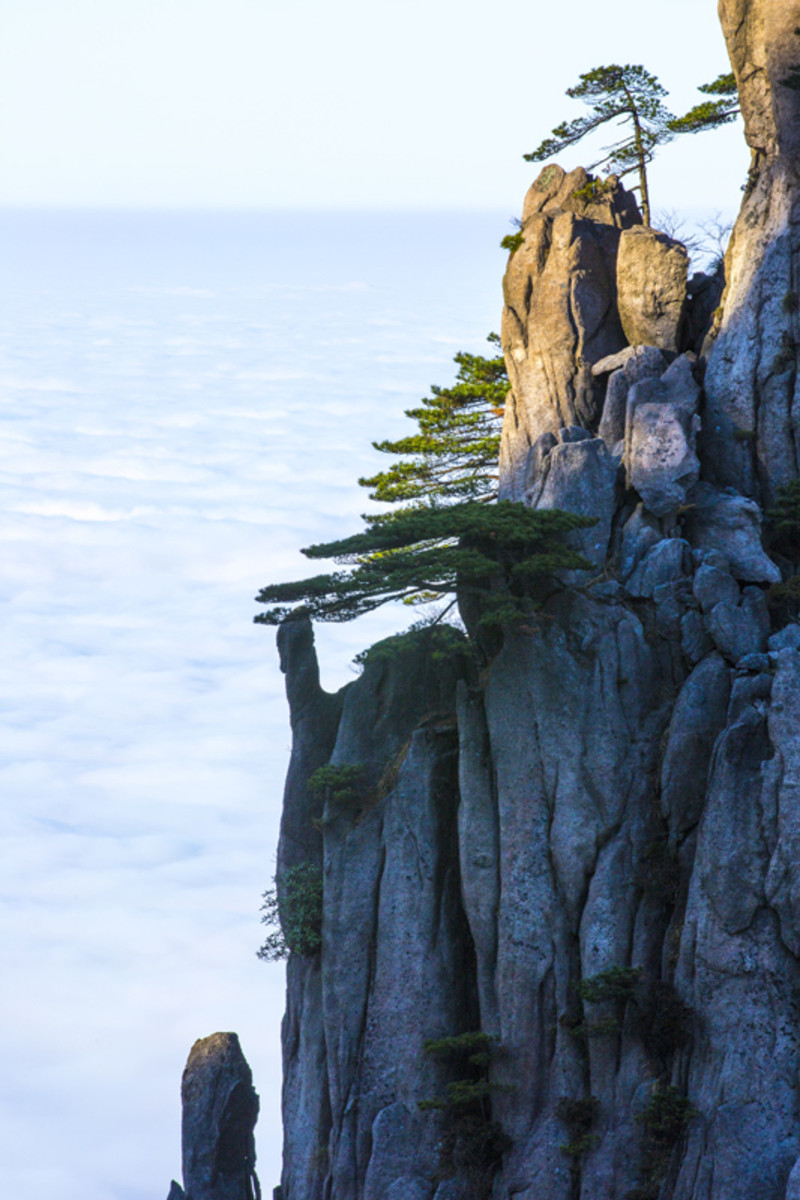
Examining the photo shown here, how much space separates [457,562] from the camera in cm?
3062

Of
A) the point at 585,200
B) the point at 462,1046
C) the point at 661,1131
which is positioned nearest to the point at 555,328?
the point at 585,200

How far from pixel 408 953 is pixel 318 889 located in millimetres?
3834

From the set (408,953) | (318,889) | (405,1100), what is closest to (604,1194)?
(405,1100)

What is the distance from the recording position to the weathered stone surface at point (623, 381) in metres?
38.6

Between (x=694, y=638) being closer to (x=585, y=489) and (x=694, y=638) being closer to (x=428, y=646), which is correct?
(x=585, y=489)

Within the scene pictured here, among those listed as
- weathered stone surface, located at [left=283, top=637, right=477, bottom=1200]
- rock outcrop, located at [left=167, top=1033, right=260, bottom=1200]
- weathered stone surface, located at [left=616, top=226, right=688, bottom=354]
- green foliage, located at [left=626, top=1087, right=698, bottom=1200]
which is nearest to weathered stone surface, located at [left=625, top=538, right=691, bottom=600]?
weathered stone surface, located at [left=283, top=637, right=477, bottom=1200]

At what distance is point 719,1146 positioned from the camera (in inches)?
1001

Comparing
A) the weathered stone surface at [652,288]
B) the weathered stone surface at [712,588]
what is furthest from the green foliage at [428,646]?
the weathered stone surface at [652,288]

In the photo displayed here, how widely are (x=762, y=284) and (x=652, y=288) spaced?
4151 millimetres

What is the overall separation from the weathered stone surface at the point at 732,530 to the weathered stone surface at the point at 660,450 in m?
0.78

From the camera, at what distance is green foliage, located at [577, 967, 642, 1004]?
2798cm

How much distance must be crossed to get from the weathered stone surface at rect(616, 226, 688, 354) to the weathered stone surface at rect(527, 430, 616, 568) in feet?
25.0

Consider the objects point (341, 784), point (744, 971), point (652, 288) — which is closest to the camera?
point (744, 971)

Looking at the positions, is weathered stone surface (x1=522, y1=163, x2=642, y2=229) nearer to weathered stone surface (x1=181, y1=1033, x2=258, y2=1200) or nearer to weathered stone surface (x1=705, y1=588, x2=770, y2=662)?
weathered stone surface (x1=705, y1=588, x2=770, y2=662)
